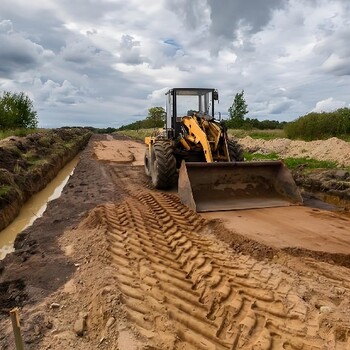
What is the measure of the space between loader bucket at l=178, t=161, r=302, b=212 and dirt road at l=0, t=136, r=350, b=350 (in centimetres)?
65

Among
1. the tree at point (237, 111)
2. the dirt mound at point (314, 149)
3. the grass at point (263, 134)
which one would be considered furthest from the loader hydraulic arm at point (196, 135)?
the tree at point (237, 111)

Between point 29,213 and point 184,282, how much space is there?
733 cm

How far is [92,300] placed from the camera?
437 centimetres

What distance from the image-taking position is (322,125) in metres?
24.7

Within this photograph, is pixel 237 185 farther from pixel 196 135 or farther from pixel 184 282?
pixel 184 282

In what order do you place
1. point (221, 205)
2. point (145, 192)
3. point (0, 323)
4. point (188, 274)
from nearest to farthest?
point (0, 323), point (188, 274), point (221, 205), point (145, 192)

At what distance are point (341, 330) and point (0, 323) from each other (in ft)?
11.9

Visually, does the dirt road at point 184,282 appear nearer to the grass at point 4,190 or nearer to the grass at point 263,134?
the grass at point 4,190

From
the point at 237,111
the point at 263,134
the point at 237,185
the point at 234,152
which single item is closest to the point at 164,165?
the point at 234,152

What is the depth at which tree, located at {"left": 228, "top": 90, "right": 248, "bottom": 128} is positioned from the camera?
41.6 m

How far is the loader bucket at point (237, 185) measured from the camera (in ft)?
28.8

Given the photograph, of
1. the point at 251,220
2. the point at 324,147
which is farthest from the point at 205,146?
the point at 324,147

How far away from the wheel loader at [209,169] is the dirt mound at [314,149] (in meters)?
5.52

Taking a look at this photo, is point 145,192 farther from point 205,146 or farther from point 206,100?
point 206,100
